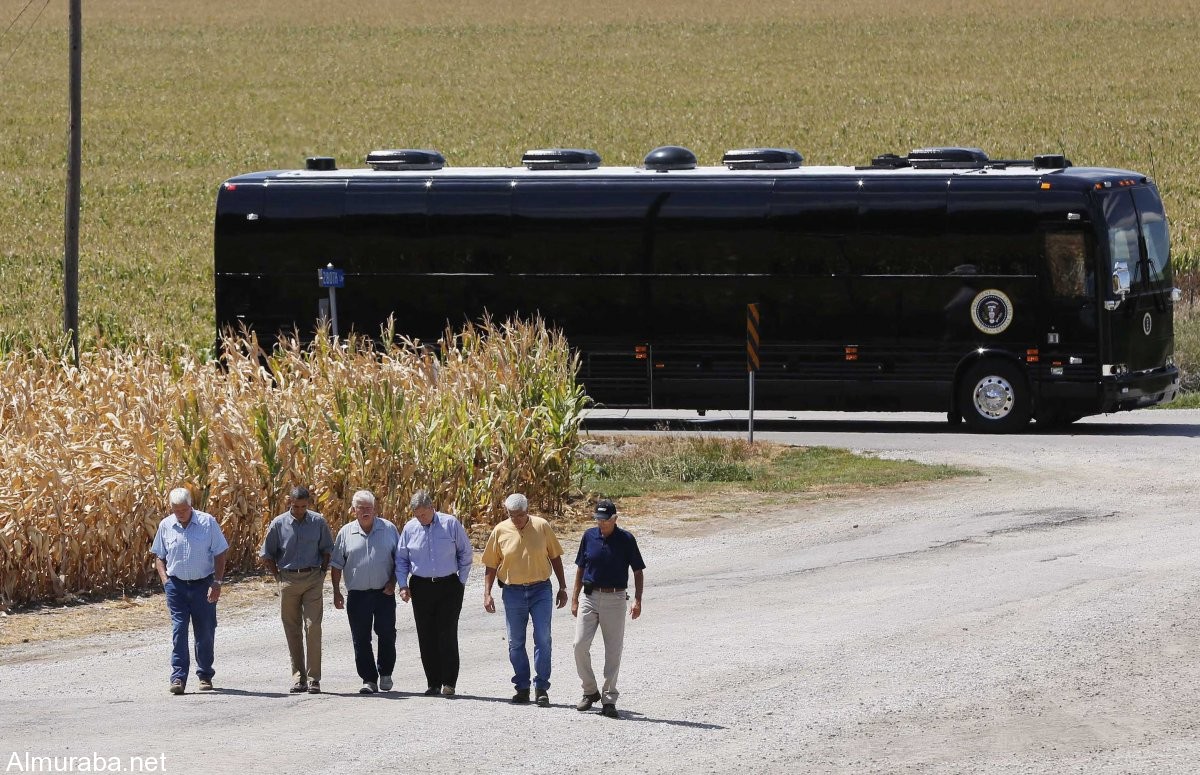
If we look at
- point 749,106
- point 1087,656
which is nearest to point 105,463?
point 1087,656

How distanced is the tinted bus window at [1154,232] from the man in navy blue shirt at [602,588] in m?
15.7

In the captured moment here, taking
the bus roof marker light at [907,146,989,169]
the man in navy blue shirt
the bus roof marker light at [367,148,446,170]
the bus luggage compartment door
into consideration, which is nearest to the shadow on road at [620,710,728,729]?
the man in navy blue shirt

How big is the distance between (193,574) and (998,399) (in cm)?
1522

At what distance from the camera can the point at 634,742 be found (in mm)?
11500

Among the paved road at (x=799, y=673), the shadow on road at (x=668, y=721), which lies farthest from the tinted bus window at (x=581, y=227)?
the shadow on road at (x=668, y=721)

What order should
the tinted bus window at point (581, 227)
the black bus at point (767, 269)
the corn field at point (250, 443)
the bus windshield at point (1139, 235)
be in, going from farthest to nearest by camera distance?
the tinted bus window at point (581, 227), the black bus at point (767, 269), the bus windshield at point (1139, 235), the corn field at point (250, 443)

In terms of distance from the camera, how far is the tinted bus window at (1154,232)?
26109mm

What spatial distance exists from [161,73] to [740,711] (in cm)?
7240

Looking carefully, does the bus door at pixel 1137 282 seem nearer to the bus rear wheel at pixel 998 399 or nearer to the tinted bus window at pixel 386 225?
the bus rear wheel at pixel 998 399

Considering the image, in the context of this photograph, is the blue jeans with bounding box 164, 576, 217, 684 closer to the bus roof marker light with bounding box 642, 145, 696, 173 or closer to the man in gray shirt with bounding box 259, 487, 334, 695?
the man in gray shirt with bounding box 259, 487, 334, 695

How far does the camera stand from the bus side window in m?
25.4

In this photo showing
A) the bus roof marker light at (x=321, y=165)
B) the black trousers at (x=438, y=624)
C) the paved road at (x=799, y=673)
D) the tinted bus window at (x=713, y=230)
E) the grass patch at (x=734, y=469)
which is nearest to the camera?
the paved road at (x=799, y=673)

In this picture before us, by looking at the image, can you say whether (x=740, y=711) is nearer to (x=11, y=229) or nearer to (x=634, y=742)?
(x=634, y=742)

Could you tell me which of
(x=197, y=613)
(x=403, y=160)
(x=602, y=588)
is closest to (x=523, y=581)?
(x=602, y=588)
